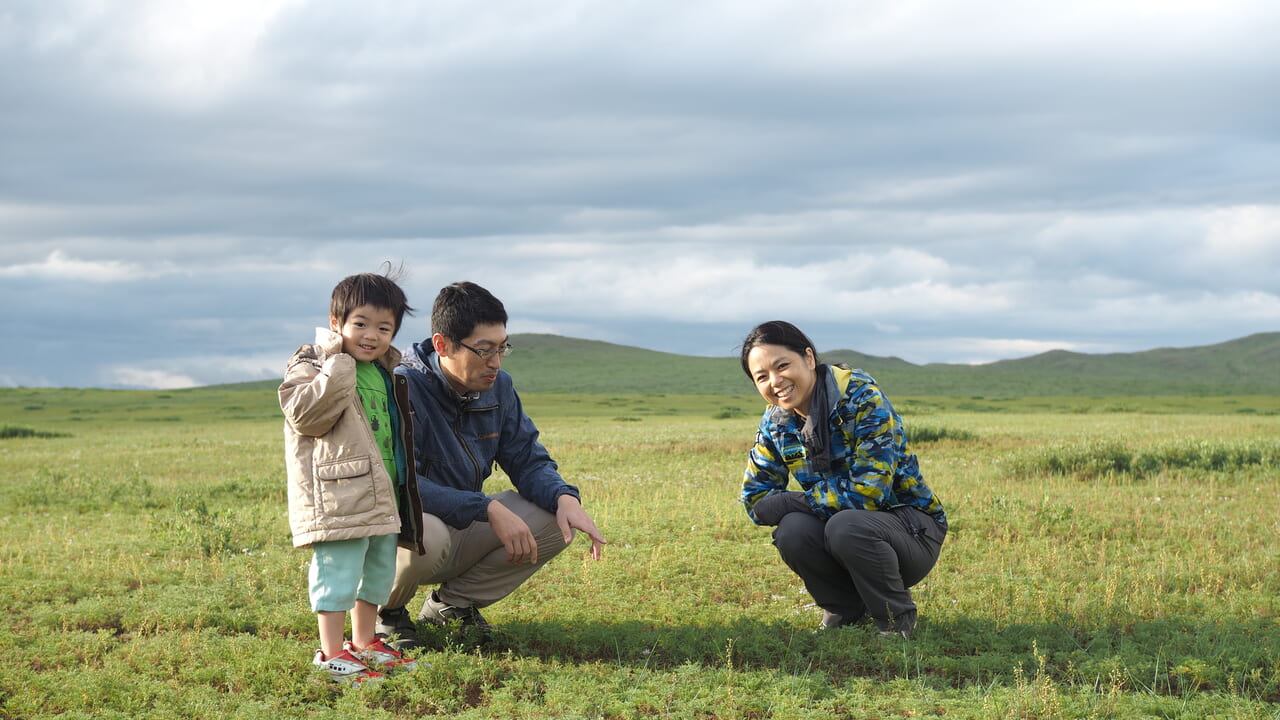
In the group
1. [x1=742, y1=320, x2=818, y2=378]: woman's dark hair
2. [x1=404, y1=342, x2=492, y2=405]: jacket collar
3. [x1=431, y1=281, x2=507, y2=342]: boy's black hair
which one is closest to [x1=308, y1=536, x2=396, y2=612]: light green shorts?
[x1=404, y1=342, x2=492, y2=405]: jacket collar

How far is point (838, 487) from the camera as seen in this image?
23.7 feet

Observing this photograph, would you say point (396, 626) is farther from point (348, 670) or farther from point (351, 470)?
point (351, 470)

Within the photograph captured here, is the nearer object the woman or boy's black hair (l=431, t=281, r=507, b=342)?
boy's black hair (l=431, t=281, r=507, b=342)

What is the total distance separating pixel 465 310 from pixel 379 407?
82 cm

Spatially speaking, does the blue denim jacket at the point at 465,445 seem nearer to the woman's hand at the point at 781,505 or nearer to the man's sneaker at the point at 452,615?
the man's sneaker at the point at 452,615

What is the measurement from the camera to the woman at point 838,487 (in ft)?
22.6

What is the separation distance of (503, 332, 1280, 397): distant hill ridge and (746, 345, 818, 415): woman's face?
75190mm

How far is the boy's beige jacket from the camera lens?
5891mm

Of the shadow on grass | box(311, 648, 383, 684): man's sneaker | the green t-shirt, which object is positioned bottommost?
the shadow on grass

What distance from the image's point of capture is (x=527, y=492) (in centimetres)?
726

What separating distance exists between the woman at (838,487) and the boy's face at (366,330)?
94.6 inches

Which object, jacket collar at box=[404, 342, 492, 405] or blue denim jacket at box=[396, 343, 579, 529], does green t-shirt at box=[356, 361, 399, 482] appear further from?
jacket collar at box=[404, 342, 492, 405]

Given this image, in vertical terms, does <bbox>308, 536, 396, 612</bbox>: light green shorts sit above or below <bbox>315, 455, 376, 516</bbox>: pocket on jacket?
below

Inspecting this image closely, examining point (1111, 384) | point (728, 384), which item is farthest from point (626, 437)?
point (1111, 384)
